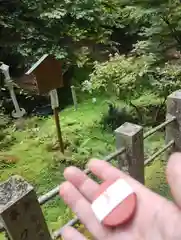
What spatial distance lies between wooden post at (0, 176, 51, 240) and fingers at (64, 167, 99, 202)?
7.4 inches

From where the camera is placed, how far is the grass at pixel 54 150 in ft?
11.8

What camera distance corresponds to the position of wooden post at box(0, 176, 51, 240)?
145cm

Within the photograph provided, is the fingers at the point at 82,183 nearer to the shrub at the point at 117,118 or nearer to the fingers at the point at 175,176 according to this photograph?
the fingers at the point at 175,176

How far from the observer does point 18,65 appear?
591 cm

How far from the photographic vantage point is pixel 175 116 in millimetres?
2867

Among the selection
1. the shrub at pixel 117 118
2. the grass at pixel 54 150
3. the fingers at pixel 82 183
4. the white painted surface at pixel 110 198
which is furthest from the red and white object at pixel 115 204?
the shrub at pixel 117 118

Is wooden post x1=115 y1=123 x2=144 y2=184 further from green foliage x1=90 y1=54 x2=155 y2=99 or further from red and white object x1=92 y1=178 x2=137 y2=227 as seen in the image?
green foliage x1=90 y1=54 x2=155 y2=99

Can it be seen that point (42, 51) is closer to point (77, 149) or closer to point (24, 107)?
point (24, 107)

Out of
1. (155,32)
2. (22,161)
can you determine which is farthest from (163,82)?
(22,161)

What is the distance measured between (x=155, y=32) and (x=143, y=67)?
0.49 m

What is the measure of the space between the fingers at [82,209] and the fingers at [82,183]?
0.02 meters

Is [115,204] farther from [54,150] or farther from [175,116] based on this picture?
[54,150]

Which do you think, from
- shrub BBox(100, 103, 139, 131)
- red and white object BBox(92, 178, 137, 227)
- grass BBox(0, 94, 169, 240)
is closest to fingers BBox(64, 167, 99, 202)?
red and white object BBox(92, 178, 137, 227)

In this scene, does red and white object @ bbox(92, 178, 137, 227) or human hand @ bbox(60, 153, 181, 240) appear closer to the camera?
human hand @ bbox(60, 153, 181, 240)
